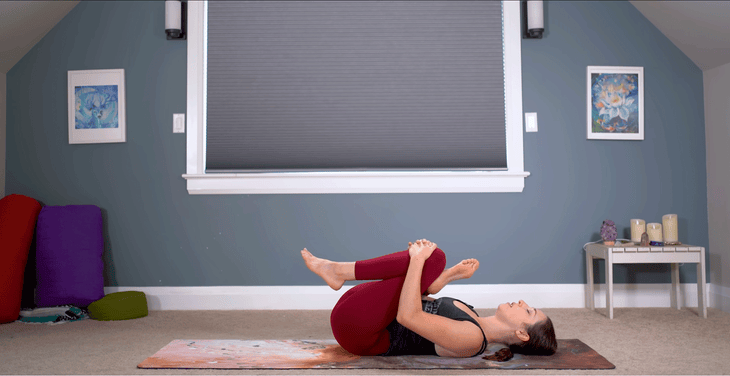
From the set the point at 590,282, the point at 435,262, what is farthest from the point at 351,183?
the point at 590,282

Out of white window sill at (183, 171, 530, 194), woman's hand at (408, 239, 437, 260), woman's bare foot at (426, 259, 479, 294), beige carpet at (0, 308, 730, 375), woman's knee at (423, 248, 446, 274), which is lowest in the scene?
beige carpet at (0, 308, 730, 375)

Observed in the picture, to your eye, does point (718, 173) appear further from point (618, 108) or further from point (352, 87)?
point (352, 87)

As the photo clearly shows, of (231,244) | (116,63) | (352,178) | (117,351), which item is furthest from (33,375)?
(116,63)

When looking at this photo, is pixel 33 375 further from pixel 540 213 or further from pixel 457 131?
pixel 540 213

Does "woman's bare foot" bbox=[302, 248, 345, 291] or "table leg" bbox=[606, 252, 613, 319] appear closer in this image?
"woman's bare foot" bbox=[302, 248, 345, 291]

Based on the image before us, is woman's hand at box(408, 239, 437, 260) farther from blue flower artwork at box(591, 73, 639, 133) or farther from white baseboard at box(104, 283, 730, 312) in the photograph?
blue flower artwork at box(591, 73, 639, 133)

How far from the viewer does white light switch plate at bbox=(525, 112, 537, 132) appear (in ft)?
10.7

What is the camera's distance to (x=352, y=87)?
10.7ft

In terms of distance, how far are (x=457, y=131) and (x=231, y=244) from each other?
1.80 metres

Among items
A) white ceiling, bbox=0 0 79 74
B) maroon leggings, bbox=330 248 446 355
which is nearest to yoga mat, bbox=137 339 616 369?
maroon leggings, bbox=330 248 446 355

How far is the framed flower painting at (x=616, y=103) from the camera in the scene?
10.6 feet

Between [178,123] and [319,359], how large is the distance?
2.08 metres

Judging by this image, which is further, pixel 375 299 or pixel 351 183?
pixel 351 183

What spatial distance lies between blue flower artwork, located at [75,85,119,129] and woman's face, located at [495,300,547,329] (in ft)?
9.47
